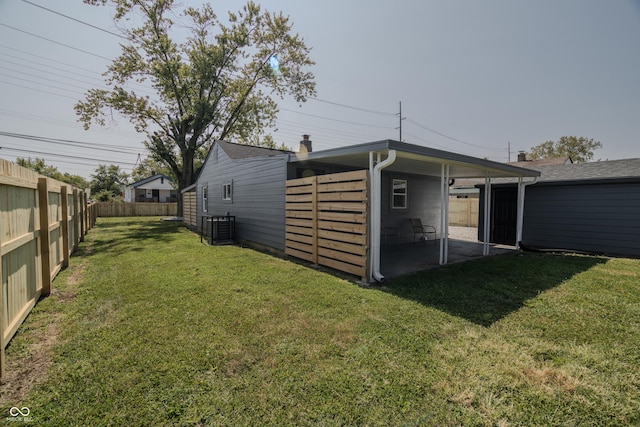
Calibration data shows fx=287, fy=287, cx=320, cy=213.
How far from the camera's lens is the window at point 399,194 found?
972 cm

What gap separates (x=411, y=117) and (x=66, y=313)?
3133 centimetres

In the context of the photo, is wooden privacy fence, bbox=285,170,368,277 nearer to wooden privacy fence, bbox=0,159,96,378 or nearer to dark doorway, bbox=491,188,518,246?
wooden privacy fence, bbox=0,159,96,378

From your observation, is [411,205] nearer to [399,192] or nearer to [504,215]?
[399,192]

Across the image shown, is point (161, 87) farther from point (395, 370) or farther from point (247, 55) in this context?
point (395, 370)

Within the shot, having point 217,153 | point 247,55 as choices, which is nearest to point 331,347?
point 217,153

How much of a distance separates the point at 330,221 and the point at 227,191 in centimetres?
651

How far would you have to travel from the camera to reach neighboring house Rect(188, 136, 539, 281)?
200 inches

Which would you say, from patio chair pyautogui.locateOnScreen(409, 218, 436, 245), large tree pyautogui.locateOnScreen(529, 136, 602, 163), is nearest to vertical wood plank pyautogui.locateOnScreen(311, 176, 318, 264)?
patio chair pyautogui.locateOnScreen(409, 218, 436, 245)

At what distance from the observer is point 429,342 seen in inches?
114

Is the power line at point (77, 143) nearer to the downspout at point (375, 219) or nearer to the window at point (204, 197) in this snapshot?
the window at point (204, 197)

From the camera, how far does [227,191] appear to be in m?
11.0

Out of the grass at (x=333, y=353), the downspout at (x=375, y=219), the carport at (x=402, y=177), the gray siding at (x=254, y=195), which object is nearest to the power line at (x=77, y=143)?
the gray siding at (x=254, y=195)

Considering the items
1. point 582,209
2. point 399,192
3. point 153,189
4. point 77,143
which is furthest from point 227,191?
point 153,189

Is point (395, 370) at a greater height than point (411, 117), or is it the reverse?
point (411, 117)
